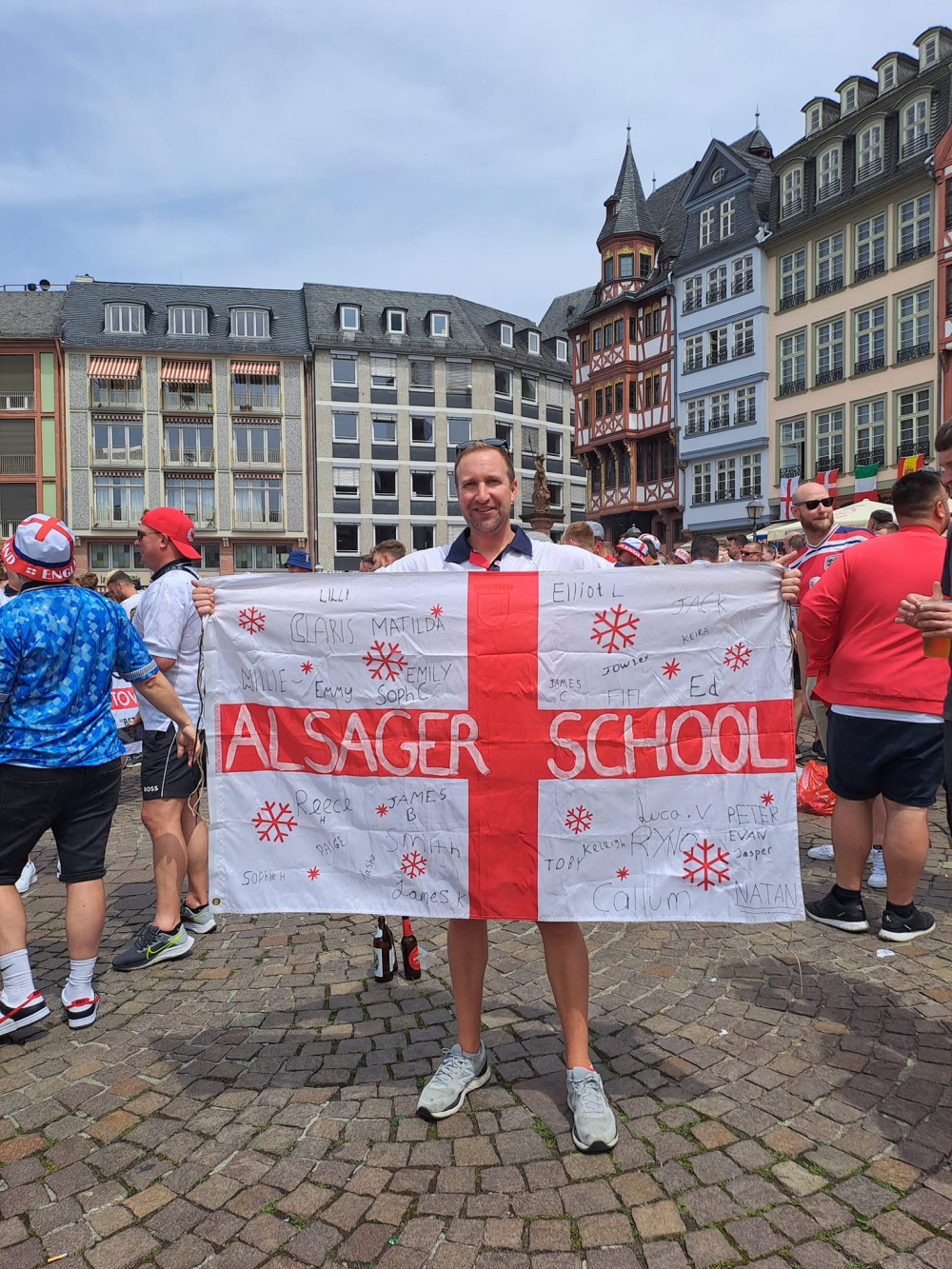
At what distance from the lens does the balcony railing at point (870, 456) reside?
89.6 ft

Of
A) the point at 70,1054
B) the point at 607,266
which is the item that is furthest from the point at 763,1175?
the point at 607,266

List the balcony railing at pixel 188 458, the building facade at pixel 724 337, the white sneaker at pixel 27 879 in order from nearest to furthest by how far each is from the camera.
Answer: the white sneaker at pixel 27 879, the building facade at pixel 724 337, the balcony railing at pixel 188 458

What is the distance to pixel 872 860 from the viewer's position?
5.58 m

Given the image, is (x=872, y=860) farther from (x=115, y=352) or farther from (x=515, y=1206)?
(x=115, y=352)

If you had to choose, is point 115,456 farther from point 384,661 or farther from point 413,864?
point 413,864

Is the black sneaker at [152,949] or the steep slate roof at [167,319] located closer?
the black sneaker at [152,949]

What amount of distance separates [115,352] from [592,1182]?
52505 mm

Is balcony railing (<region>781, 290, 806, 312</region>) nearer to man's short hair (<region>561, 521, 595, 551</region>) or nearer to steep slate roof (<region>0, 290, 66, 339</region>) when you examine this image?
man's short hair (<region>561, 521, 595, 551</region>)

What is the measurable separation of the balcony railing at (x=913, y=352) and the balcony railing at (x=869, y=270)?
257cm

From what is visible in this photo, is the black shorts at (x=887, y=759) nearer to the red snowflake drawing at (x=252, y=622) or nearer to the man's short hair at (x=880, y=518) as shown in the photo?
the red snowflake drawing at (x=252, y=622)

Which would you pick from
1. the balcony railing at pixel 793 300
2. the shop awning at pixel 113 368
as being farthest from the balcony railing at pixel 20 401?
the balcony railing at pixel 793 300

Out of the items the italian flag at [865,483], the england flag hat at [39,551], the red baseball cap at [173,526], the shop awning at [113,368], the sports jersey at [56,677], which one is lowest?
the sports jersey at [56,677]

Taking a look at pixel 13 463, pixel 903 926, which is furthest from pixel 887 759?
pixel 13 463

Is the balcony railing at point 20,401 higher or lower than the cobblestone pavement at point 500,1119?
higher
